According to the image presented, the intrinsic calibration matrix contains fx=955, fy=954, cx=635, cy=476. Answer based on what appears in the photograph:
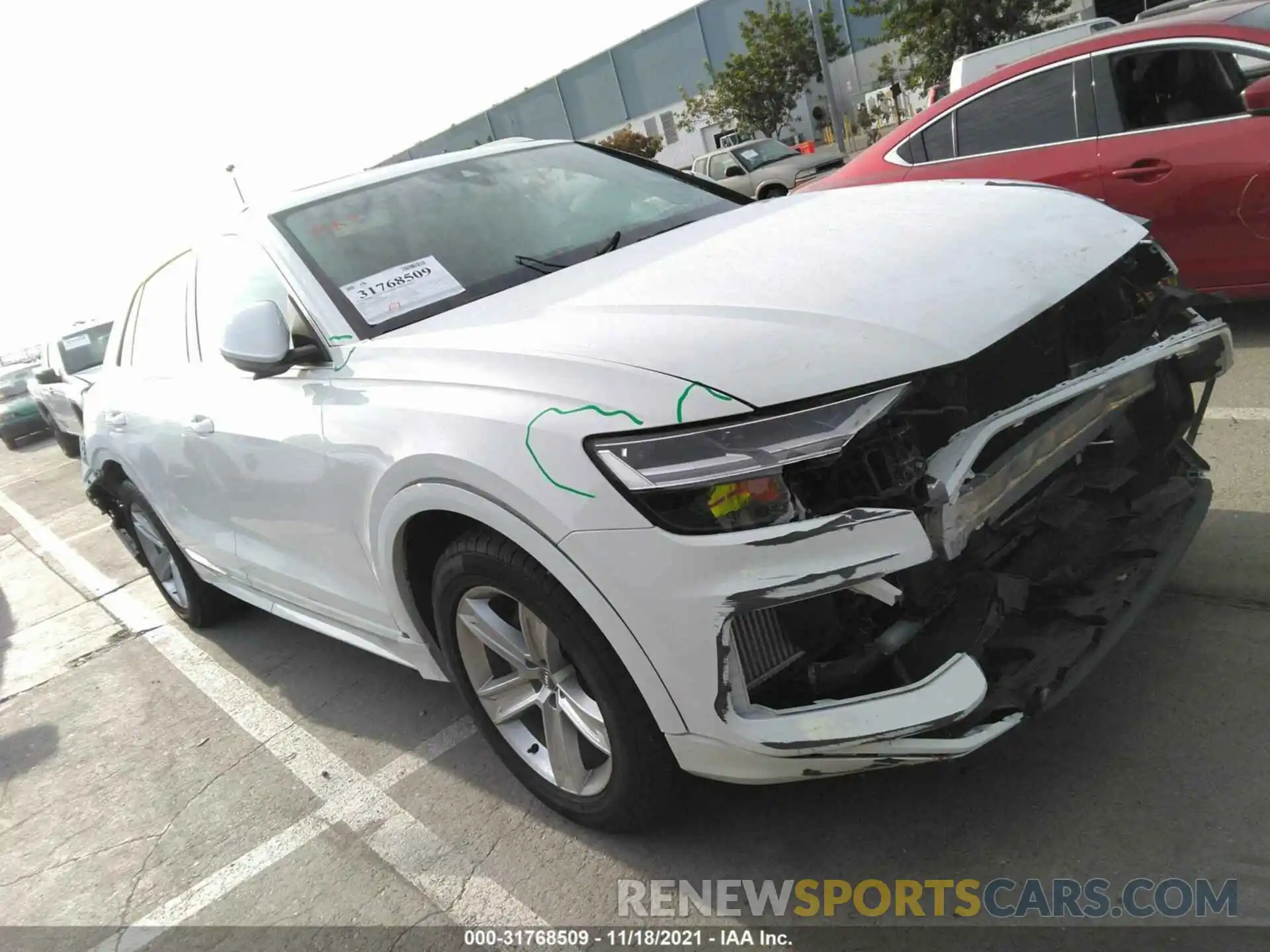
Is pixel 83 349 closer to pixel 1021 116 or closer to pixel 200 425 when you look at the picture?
pixel 200 425

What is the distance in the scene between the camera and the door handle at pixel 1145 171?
4.64 m

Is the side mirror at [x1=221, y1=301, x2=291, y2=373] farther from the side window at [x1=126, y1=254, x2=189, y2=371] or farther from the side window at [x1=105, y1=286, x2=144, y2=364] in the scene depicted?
the side window at [x1=105, y1=286, x2=144, y2=364]

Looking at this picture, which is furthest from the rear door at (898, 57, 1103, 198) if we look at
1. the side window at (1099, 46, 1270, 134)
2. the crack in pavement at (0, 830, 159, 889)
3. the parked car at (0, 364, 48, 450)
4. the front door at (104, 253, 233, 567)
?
Result: the parked car at (0, 364, 48, 450)

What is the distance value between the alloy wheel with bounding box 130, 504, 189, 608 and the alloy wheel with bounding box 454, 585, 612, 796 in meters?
2.70

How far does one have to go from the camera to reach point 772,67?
41.0 meters

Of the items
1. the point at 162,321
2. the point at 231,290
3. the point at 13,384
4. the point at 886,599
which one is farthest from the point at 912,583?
the point at 13,384

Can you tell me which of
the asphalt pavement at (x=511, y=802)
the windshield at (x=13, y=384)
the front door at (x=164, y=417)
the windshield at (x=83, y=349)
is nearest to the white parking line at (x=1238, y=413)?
the asphalt pavement at (x=511, y=802)

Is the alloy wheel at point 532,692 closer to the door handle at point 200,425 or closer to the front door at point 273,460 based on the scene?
the front door at point 273,460

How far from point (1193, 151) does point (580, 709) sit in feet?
13.6

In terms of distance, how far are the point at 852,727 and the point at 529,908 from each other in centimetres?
104

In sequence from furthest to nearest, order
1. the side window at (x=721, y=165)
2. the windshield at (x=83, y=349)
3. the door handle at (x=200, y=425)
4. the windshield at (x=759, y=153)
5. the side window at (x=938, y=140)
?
the side window at (x=721, y=165), the windshield at (x=759, y=153), the windshield at (x=83, y=349), the side window at (x=938, y=140), the door handle at (x=200, y=425)

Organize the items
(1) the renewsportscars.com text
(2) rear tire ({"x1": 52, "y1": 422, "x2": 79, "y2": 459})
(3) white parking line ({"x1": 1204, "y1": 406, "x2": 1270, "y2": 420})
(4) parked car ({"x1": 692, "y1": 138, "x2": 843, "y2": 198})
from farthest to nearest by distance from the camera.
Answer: (4) parked car ({"x1": 692, "y1": 138, "x2": 843, "y2": 198}), (2) rear tire ({"x1": 52, "y1": 422, "x2": 79, "y2": 459}), (3) white parking line ({"x1": 1204, "y1": 406, "x2": 1270, "y2": 420}), (1) the renewsportscars.com text

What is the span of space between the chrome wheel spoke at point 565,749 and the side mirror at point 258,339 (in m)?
1.22

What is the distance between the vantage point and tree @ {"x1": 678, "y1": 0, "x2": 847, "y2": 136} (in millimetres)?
40469
